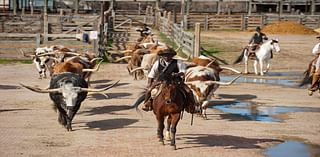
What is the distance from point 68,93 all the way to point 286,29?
41270 millimetres

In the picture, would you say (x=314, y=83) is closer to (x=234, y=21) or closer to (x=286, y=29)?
(x=286, y=29)

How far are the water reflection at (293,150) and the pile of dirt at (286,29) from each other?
132 feet

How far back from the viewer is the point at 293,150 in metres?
12.3

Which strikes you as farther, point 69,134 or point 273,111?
point 273,111

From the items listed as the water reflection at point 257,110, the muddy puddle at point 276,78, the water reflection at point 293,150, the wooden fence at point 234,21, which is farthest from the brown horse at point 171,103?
the wooden fence at point 234,21

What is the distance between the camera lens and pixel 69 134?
1337 centimetres

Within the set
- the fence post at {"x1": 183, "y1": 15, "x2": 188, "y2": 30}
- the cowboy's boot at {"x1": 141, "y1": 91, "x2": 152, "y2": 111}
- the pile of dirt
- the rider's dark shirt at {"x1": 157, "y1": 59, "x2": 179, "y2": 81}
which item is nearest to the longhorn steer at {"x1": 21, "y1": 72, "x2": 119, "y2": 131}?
the cowboy's boot at {"x1": 141, "y1": 91, "x2": 152, "y2": 111}

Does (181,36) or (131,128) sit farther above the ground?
(181,36)

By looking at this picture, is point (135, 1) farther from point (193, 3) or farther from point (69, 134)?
point (69, 134)

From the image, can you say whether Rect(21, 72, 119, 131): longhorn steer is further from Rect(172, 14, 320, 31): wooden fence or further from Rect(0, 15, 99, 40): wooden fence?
Rect(172, 14, 320, 31): wooden fence

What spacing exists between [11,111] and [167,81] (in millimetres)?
6007

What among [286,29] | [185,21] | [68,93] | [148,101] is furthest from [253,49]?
[286,29]

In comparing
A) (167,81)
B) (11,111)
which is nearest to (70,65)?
(11,111)

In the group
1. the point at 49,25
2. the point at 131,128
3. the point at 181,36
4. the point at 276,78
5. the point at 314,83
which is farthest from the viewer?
the point at 49,25
